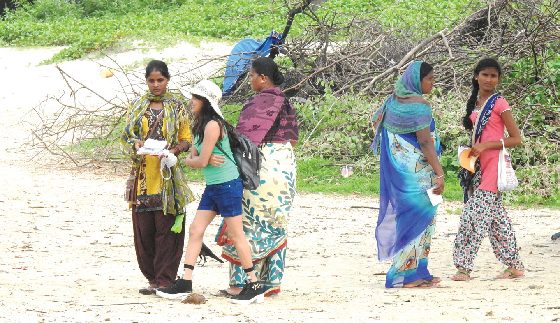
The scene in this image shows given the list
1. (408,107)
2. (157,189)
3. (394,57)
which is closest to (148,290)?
(157,189)

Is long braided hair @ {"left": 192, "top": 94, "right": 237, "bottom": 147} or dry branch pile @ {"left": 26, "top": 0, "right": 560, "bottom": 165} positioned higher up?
dry branch pile @ {"left": 26, "top": 0, "right": 560, "bottom": 165}

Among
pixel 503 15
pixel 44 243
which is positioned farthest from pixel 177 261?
pixel 503 15

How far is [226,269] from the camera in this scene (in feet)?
20.6

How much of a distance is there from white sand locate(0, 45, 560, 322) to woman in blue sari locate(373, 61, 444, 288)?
0.18 m

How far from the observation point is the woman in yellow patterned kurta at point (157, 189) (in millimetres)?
4992

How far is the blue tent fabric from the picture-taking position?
1174 cm

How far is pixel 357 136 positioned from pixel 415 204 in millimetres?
5771

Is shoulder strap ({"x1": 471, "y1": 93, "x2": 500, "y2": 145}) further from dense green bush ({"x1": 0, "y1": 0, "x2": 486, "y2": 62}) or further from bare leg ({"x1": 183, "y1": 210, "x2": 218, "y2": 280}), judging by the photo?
dense green bush ({"x1": 0, "y1": 0, "x2": 486, "y2": 62})

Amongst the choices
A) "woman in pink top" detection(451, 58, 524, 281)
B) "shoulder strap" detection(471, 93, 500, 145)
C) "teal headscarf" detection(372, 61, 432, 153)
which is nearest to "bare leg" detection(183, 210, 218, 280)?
"teal headscarf" detection(372, 61, 432, 153)

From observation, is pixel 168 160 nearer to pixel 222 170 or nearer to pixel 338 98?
pixel 222 170

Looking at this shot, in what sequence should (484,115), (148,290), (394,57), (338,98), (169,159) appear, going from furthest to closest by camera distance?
(394,57)
(338,98)
(484,115)
(148,290)
(169,159)

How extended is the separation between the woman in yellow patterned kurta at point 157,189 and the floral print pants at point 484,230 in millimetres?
1900

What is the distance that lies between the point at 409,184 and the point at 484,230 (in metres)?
0.63

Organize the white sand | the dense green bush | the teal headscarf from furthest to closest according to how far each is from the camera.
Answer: the dense green bush < the teal headscarf < the white sand
